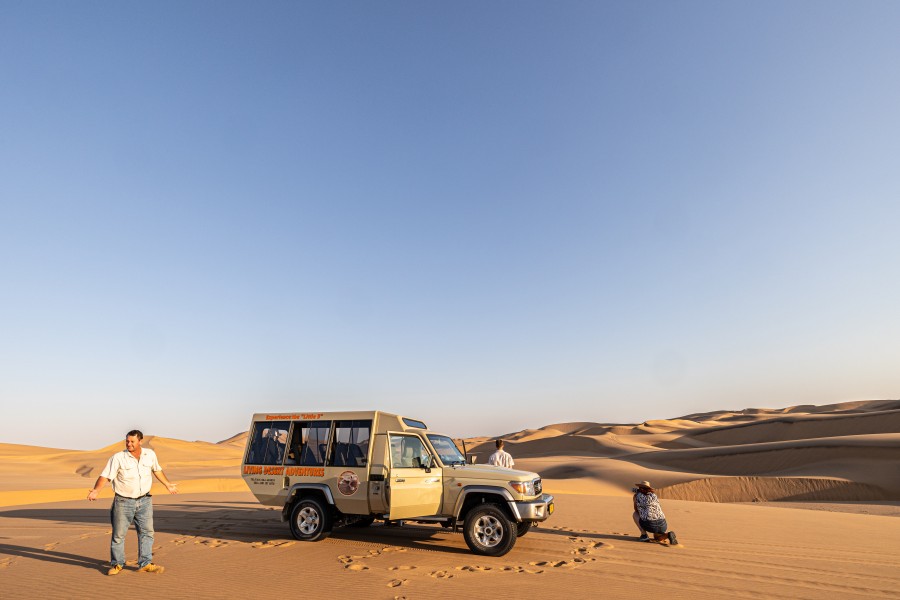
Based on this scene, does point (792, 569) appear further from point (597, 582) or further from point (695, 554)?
point (597, 582)

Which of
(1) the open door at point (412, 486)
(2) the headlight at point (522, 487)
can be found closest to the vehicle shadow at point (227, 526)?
(1) the open door at point (412, 486)

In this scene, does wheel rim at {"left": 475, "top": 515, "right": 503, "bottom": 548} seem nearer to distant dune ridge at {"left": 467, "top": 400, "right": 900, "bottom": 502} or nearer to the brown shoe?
the brown shoe

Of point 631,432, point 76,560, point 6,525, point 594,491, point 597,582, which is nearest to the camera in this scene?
point 597,582

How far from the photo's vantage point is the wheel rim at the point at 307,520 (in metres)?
10.1

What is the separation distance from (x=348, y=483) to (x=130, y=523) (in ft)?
11.4

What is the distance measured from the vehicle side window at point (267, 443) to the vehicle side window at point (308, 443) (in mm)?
186

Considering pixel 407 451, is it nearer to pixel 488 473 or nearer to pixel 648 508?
pixel 488 473

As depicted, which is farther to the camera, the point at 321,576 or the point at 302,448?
the point at 302,448

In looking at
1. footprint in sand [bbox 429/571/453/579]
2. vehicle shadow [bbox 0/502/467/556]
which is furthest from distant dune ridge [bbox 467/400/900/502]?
footprint in sand [bbox 429/571/453/579]

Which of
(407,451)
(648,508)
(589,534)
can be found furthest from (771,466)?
(407,451)

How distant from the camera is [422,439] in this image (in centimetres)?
980

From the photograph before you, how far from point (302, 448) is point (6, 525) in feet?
30.7

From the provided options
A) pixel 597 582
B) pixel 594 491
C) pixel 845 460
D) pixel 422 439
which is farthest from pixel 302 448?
pixel 845 460

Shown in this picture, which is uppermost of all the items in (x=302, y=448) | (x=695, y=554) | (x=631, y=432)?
(x=302, y=448)
